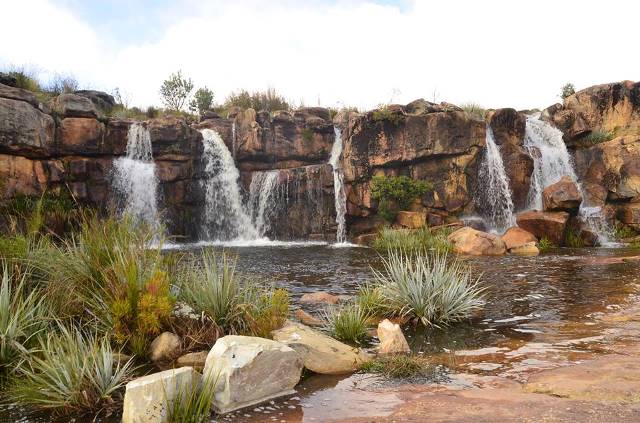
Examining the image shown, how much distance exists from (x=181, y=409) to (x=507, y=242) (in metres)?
17.2

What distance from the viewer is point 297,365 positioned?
16.6 feet

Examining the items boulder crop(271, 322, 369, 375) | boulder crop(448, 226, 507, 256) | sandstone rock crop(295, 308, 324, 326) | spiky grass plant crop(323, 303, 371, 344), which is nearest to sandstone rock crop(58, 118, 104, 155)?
boulder crop(448, 226, 507, 256)

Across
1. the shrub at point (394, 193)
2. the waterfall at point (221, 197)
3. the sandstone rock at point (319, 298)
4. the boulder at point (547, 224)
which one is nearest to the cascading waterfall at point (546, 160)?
the boulder at point (547, 224)

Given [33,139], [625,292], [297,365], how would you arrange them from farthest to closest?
[33,139]
[625,292]
[297,365]

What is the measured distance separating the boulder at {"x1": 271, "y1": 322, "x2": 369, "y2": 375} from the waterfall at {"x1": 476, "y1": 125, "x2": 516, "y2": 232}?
63.8 ft

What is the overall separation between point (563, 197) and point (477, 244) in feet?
19.5

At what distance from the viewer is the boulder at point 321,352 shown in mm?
5473

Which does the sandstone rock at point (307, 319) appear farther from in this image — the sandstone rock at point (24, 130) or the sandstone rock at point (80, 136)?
the sandstone rock at point (80, 136)

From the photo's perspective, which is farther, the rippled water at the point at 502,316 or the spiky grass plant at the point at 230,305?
the spiky grass plant at the point at 230,305

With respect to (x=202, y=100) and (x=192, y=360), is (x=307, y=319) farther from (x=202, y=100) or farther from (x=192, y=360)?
(x=202, y=100)

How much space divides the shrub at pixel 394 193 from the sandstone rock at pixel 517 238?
5290mm

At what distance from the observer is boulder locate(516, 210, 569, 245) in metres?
20.4

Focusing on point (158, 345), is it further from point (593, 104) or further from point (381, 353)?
point (593, 104)

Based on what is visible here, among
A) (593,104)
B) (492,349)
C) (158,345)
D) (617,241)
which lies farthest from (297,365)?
(593,104)
